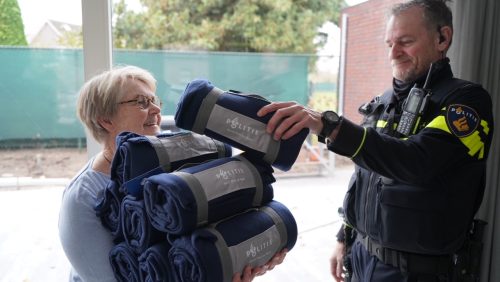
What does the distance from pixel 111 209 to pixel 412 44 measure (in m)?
1.15

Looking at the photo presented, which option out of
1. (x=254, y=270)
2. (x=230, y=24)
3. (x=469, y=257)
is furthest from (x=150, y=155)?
(x=230, y=24)

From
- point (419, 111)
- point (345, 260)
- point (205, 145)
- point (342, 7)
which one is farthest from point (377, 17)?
point (205, 145)

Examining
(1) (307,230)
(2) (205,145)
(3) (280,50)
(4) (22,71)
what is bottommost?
(1) (307,230)

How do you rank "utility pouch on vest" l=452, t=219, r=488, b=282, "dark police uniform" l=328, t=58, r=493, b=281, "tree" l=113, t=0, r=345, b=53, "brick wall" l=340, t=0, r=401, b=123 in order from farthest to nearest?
1. "brick wall" l=340, t=0, r=401, b=123
2. "tree" l=113, t=0, r=345, b=53
3. "utility pouch on vest" l=452, t=219, r=488, b=282
4. "dark police uniform" l=328, t=58, r=493, b=281

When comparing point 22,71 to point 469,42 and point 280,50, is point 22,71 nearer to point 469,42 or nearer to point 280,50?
point 280,50

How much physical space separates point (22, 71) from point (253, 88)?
116cm

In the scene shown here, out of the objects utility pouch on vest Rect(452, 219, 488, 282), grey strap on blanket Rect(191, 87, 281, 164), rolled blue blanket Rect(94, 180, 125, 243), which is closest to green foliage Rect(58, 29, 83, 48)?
rolled blue blanket Rect(94, 180, 125, 243)

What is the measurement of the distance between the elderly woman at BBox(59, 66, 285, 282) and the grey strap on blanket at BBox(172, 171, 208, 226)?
0.29 meters

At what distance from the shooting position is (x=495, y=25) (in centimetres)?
197

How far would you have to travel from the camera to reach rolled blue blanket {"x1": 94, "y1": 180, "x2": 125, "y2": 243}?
98 cm

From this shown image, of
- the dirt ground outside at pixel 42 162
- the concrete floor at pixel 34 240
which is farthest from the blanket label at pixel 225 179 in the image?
the concrete floor at pixel 34 240

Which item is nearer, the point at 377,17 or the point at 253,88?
the point at 253,88

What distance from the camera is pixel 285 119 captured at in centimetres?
96

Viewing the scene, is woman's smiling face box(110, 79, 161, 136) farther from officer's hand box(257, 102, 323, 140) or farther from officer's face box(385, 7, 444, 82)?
officer's face box(385, 7, 444, 82)
